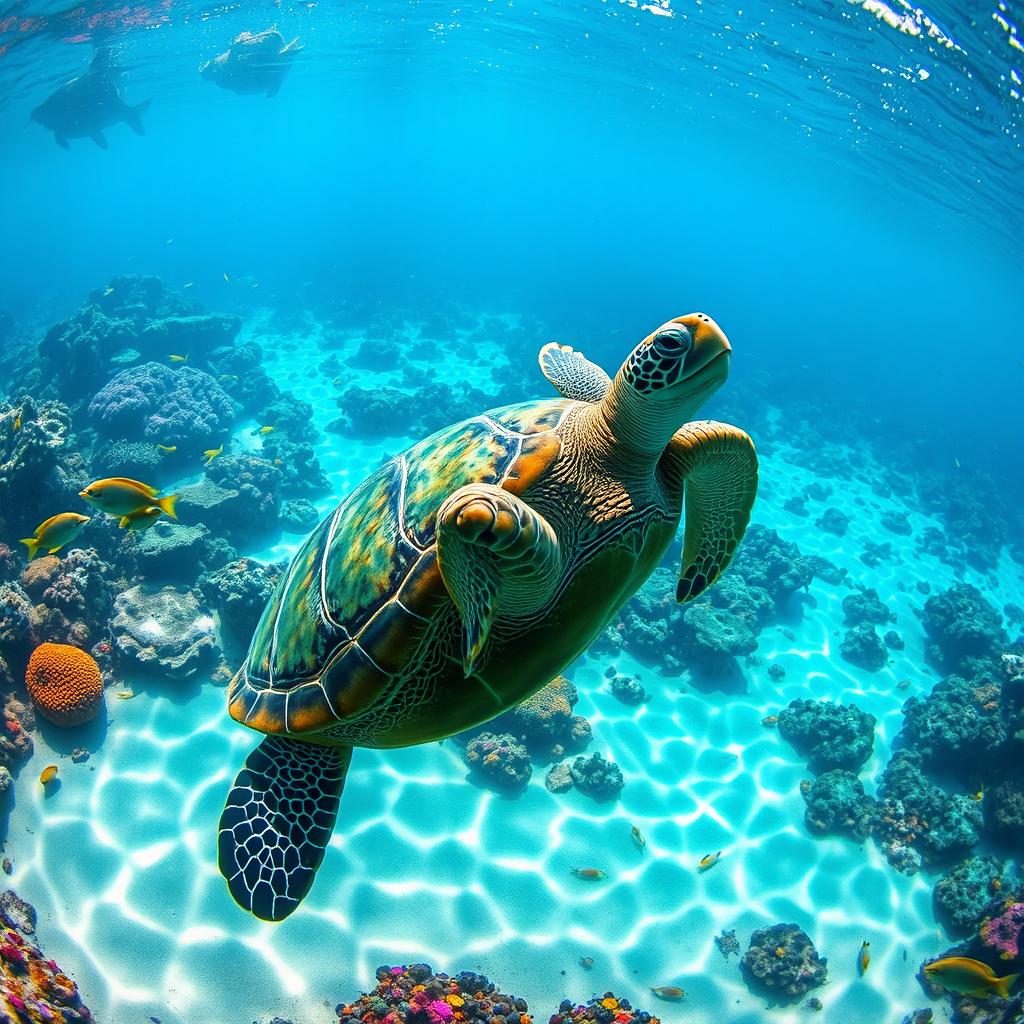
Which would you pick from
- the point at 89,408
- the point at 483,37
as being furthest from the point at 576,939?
the point at 483,37

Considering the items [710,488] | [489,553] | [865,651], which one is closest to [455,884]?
[710,488]

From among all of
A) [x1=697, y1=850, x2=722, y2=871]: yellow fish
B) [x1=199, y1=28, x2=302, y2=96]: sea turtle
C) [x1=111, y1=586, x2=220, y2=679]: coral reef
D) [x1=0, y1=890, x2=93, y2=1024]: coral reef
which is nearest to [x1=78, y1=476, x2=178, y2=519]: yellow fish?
[x1=111, y1=586, x2=220, y2=679]: coral reef

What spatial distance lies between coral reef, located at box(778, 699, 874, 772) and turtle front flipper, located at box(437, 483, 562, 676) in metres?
7.39

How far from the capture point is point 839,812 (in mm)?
6707

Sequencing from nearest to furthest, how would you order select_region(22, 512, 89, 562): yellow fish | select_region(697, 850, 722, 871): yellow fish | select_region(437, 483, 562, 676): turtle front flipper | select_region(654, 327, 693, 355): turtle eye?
select_region(437, 483, 562, 676): turtle front flipper, select_region(654, 327, 693, 355): turtle eye, select_region(22, 512, 89, 562): yellow fish, select_region(697, 850, 722, 871): yellow fish

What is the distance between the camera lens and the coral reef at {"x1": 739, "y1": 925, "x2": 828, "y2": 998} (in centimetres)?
522

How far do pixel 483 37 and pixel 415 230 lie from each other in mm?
28309

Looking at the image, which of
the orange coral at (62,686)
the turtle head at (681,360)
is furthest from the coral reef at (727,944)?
the orange coral at (62,686)

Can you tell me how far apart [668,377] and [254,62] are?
3586 cm

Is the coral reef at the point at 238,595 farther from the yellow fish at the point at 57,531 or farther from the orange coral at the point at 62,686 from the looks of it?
the yellow fish at the point at 57,531

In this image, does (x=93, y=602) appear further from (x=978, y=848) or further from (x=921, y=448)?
(x=921, y=448)

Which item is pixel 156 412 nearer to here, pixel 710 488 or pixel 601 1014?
pixel 710 488

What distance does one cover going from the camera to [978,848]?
6.62m

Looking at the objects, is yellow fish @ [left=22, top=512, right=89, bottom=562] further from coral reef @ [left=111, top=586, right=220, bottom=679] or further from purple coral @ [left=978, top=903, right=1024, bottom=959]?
purple coral @ [left=978, top=903, right=1024, bottom=959]
